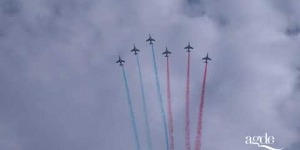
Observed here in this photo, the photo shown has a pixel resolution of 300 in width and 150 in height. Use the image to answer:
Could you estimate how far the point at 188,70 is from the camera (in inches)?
4865

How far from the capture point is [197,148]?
108m

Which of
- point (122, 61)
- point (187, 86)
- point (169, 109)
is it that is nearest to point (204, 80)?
point (187, 86)

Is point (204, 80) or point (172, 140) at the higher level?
point (204, 80)

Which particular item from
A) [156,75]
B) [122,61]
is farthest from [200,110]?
[122,61]

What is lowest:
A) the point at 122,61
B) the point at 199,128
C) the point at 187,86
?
the point at 199,128

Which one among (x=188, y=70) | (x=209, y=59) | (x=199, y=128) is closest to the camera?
(x=199, y=128)

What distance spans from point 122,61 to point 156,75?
65.7ft

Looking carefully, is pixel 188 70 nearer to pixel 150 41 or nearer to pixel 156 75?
pixel 156 75

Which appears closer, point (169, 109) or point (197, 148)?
Answer: point (197, 148)

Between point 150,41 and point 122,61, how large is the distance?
44.8ft

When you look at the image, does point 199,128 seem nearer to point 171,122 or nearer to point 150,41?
point 171,122

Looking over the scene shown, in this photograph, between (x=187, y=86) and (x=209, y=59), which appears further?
(x=209, y=59)

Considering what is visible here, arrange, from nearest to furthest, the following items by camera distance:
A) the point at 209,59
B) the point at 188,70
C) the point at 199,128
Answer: the point at 199,128
the point at 188,70
the point at 209,59

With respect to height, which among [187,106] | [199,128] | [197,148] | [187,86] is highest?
[187,86]
